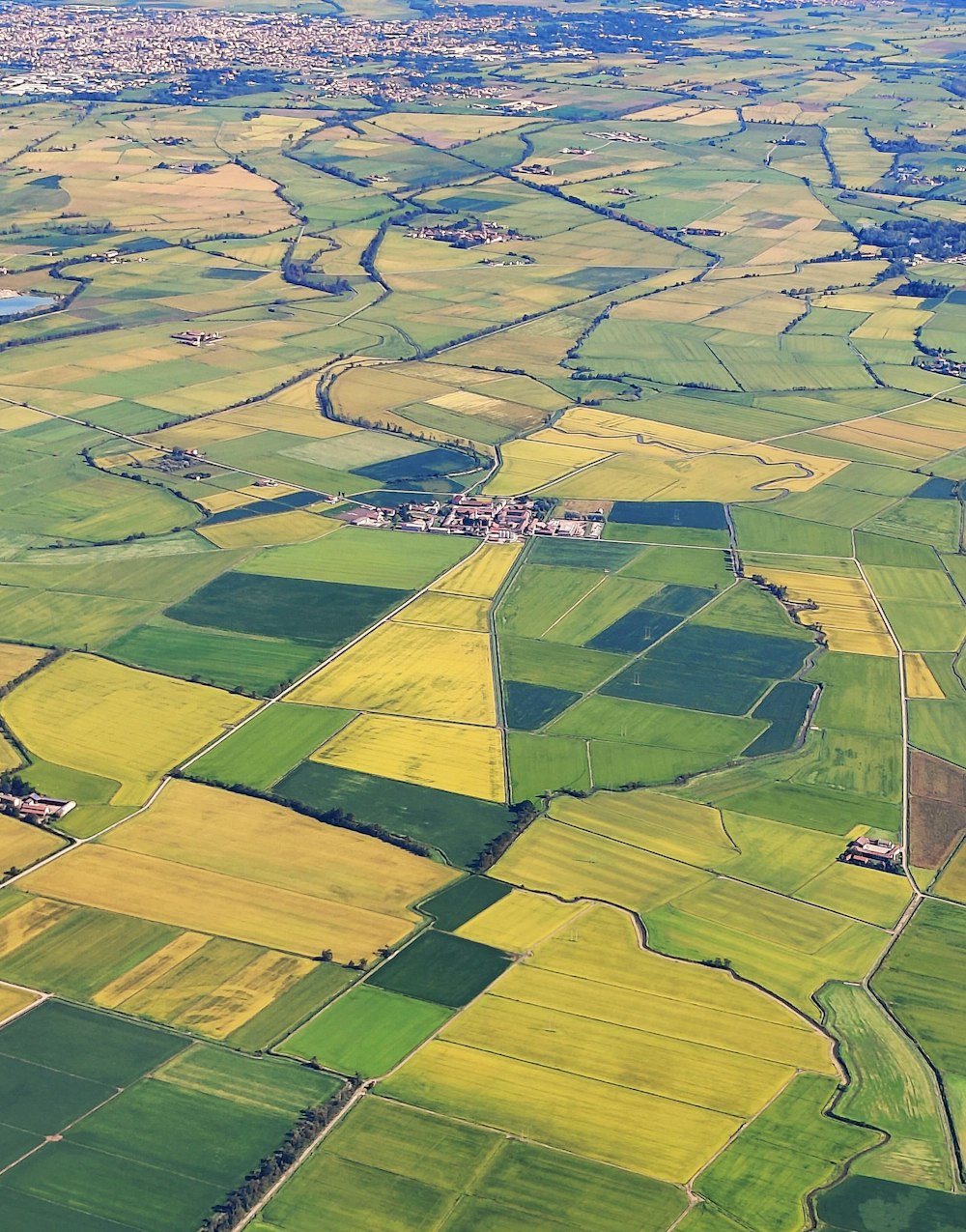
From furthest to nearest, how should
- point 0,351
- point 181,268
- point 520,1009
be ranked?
point 181,268
point 0,351
point 520,1009

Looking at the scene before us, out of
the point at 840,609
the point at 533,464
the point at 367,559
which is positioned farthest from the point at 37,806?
the point at 533,464

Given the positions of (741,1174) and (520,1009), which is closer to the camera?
(741,1174)

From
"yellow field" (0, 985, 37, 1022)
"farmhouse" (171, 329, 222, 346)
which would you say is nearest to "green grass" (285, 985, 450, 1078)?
"yellow field" (0, 985, 37, 1022)

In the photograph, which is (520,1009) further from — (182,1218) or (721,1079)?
(182,1218)

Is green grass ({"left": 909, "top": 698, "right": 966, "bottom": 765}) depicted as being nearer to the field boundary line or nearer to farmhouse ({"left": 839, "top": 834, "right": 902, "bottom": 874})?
farmhouse ({"left": 839, "top": 834, "right": 902, "bottom": 874})

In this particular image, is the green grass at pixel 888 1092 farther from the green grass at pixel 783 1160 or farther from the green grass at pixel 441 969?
the green grass at pixel 441 969

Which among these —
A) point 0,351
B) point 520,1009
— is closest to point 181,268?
point 0,351
